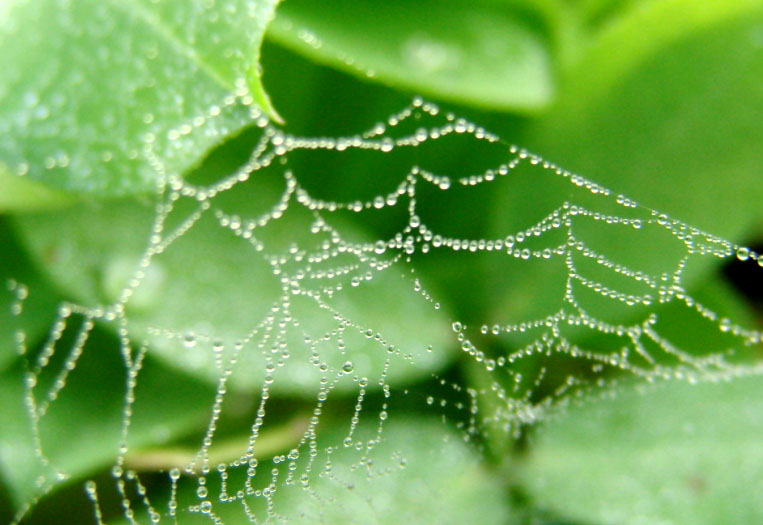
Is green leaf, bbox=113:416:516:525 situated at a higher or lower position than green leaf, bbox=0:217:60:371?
lower

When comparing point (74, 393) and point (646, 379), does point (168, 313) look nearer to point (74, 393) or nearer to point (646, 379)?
point (74, 393)

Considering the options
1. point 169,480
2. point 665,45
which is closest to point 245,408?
point 169,480

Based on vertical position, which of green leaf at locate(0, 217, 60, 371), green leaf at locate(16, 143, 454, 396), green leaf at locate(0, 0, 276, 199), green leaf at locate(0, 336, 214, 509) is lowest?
green leaf at locate(0, 336, 214, 509)

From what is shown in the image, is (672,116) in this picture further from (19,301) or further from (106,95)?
(19,301)

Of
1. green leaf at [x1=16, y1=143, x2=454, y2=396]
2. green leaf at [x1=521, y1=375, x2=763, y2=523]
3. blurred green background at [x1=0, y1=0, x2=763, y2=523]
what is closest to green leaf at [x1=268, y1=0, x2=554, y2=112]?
blurred green background at [x1=0, y1=0, x2=763, y2=523]

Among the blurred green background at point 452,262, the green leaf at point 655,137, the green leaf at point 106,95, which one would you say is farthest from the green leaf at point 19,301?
the green leaf at point 655,137

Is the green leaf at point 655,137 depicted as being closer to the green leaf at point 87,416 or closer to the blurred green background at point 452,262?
the blurred green background at point 452,262

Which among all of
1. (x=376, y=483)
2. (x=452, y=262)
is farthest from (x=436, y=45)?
(x=376, y=483)

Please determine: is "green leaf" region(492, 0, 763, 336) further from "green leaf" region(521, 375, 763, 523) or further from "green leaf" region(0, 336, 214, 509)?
"green leaf" region(0, 336, 214, 509)
